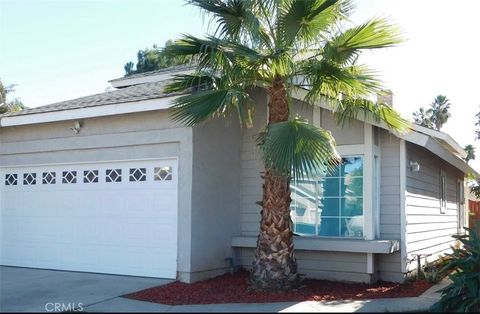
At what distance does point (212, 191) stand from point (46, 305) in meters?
3.97

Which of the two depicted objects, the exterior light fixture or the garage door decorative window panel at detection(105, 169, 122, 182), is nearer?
the garage door decorative window panel at detection(105, 169, 122, 182)

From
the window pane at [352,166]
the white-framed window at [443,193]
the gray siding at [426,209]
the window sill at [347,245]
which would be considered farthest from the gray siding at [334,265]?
the white-framed window at [443,193]

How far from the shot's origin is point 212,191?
10883 millimetres

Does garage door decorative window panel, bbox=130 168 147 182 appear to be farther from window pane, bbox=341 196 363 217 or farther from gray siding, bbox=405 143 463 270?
gray siding, bbox=405 143 463 270

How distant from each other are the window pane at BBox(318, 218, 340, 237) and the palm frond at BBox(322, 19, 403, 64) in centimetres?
357

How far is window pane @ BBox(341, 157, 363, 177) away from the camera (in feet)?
35.4

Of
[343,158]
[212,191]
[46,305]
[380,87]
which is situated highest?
[380,87]

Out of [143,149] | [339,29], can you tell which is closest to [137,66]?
[143,149]

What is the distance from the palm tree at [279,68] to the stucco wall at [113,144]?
1.35 m

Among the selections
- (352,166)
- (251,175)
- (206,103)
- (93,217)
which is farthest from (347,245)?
(93,217)

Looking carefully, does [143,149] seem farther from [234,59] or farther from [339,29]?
[339,29]

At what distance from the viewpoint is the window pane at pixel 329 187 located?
1105 centimetres

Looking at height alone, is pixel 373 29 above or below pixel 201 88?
above

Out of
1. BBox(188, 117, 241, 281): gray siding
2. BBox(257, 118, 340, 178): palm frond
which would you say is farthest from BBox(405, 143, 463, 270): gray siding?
BBox(188, 117, 241, 281): gray siding
